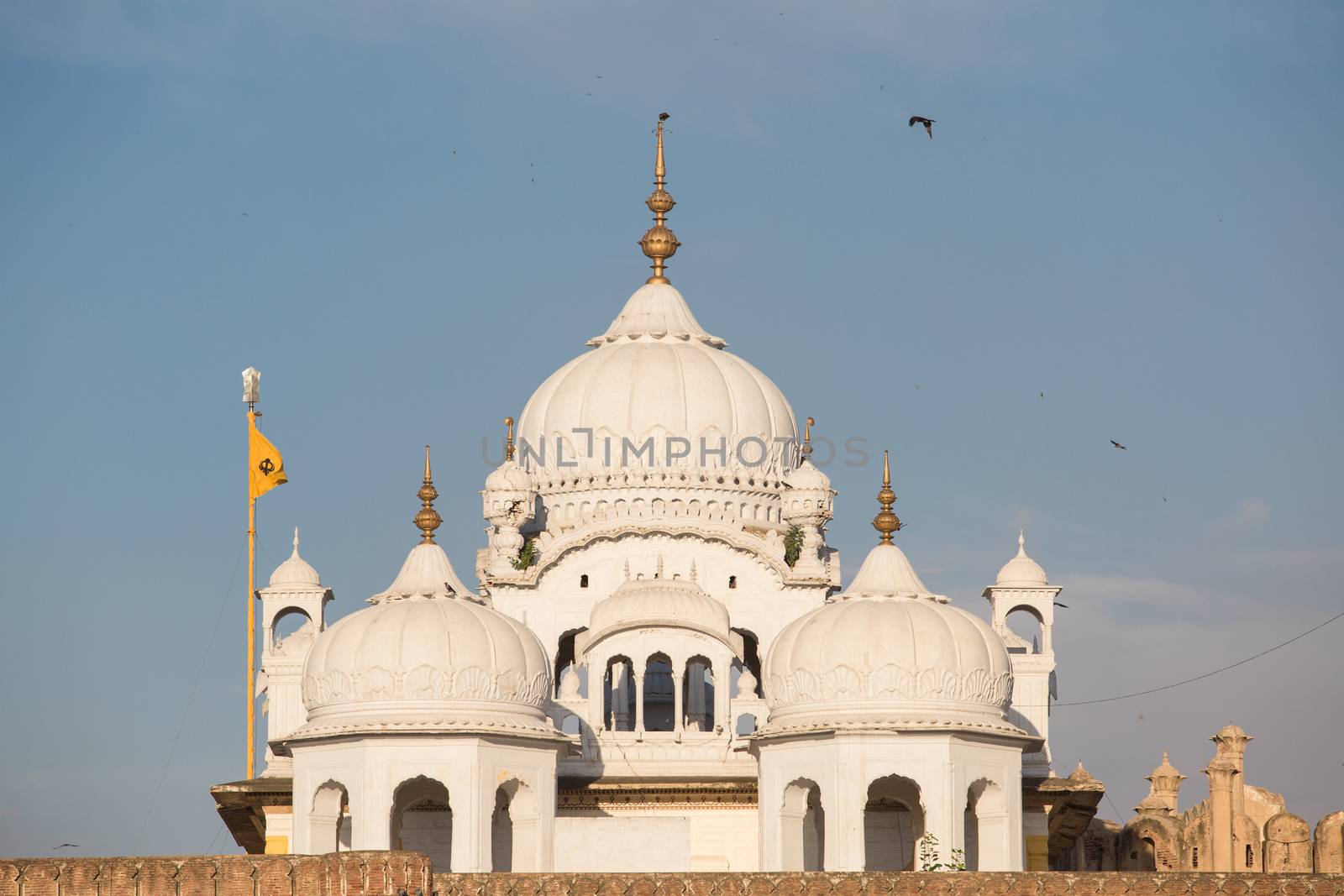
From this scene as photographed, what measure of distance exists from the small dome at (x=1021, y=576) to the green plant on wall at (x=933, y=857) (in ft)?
35.9

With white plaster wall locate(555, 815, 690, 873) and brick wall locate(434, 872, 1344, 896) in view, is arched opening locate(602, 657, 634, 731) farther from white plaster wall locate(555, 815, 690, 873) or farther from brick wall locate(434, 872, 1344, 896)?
brick wall locate(434, 872, 1344, 896)

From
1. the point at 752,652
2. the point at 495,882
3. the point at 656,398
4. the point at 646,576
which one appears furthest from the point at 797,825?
the point at 656,398

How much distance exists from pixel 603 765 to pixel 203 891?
13513 millimetres

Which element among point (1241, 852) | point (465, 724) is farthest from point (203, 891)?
point (1241, 852)

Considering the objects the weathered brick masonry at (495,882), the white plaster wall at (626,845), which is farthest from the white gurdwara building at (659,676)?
the weathered brick masonry at (495,882)

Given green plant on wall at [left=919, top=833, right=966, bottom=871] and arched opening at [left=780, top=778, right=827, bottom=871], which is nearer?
green plant on wall at [left=919, top=833, right=966, bottom=871]

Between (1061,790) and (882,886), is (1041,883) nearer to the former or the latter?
(882,886)

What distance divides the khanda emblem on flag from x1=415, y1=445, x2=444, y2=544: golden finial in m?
7.73

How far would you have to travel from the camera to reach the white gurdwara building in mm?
52875

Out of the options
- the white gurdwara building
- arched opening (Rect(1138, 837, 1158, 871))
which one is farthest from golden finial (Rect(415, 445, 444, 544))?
arched opening (Rect(1138, 837, 1158, 871))

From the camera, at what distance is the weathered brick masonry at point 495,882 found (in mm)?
45062

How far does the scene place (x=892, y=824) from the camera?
2202 inches

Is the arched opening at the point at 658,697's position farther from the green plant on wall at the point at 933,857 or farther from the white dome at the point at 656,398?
the green plant on wall at the point at 933,857

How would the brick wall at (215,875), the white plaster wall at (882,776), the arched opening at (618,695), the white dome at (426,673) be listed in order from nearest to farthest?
the brick wall at (215,875) → the white plaster wall at (882,776) → the white dome at (426,673) → the arched opening at (618,695)
